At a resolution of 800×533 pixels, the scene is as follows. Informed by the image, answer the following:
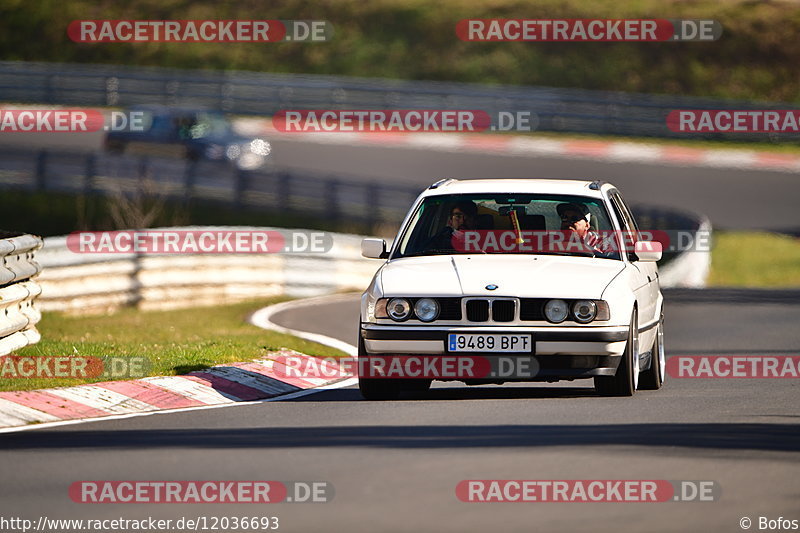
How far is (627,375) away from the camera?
12.0 meters

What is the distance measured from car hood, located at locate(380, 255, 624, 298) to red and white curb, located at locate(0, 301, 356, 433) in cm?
161

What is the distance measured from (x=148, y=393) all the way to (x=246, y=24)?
4396 cm

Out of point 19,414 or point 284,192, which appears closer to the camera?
point 19,414

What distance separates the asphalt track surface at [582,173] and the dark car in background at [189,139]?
3.12 ft

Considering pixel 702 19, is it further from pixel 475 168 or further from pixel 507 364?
pixel 507 364

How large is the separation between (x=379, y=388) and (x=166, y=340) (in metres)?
5.26

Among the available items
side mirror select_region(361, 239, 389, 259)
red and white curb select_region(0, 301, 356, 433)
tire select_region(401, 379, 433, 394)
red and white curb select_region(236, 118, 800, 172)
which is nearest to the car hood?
side mirror select_region(361, 239, 389, 259)

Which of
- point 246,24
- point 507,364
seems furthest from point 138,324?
point 246,24

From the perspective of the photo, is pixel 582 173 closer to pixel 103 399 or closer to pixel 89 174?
pixel 89 174

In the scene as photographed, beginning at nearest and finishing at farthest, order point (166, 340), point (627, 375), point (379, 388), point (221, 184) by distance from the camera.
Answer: point (627, 375) → point (379, 388) → point (166, 340) → point (221, 184)

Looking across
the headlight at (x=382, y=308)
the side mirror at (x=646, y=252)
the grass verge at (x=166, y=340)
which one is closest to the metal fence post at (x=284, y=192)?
the grass verge at (x=166, y=340)

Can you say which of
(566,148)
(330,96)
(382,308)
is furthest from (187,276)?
(330,96)

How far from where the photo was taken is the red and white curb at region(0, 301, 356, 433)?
11.2 meters

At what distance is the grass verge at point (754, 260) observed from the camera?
3102 cm
